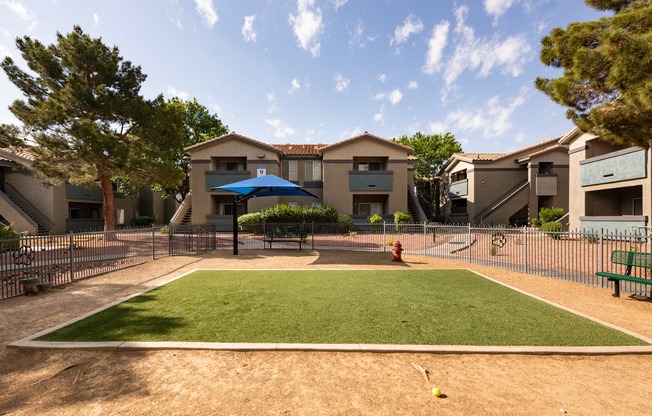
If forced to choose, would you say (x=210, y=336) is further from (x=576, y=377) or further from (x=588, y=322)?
(x=588, y=322)

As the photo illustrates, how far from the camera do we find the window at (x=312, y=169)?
26.9 meters

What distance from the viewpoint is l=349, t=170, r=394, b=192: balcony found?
24953 millimetres

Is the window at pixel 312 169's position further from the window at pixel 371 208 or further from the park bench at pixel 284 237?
the park bench at pixel 284 237

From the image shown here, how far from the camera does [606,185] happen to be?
1572 cm

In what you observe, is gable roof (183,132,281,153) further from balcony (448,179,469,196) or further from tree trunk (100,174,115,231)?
balcony (448,179,469,196)

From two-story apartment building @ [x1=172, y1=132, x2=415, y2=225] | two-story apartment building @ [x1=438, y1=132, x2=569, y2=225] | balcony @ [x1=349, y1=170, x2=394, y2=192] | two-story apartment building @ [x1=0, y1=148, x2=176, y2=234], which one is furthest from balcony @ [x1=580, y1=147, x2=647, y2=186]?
two-story apartment building @ [x1=0, y1=148, x2=176, y2=234]

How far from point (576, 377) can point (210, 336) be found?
5401mm

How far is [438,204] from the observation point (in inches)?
1321

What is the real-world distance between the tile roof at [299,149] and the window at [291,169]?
2.89ft

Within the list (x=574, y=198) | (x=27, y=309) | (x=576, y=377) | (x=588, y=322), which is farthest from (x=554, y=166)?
(x=27, y=309)

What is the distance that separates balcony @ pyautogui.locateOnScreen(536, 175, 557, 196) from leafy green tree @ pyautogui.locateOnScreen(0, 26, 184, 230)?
31.1 meters

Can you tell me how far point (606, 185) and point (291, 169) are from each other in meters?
23.3

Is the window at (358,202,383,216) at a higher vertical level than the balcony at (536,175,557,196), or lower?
lower

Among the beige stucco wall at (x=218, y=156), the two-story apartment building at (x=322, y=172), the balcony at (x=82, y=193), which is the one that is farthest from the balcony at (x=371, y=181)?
the balcony at (x=82, y=193)
